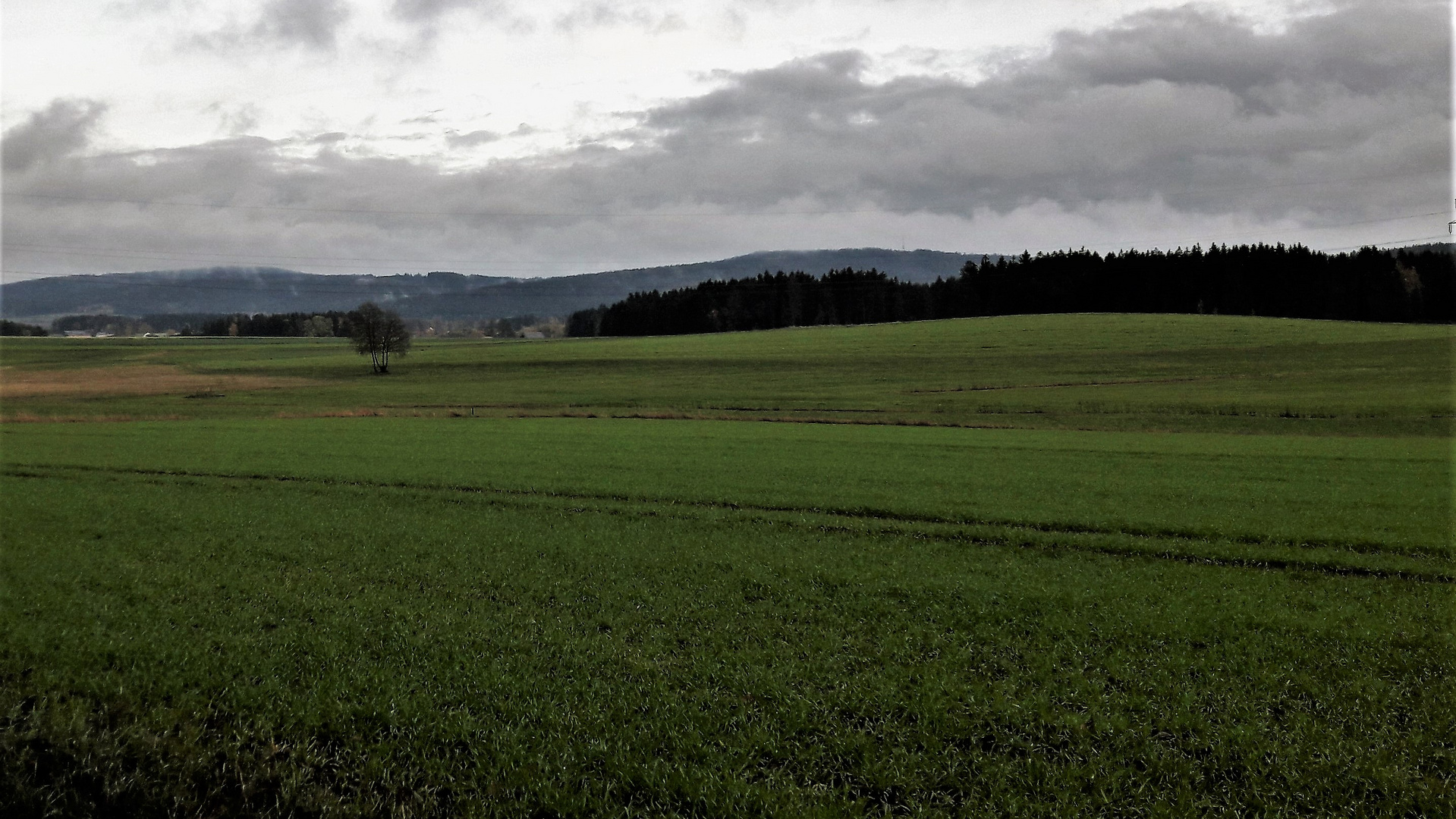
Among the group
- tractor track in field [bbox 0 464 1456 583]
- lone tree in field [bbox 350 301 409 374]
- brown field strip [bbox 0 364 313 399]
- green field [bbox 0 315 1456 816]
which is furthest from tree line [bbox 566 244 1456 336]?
tractor track in field [bbox 0 464 1456 583]

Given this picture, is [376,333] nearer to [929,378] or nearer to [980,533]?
[929,378]

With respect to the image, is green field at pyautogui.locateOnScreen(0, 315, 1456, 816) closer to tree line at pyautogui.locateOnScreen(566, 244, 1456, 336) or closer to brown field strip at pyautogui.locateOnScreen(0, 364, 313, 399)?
brown field strip at pyautogui.locateOnScreen(0, 364, 313, 399)

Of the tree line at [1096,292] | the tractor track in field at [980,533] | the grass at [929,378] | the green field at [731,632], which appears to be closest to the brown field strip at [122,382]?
the grass at [929,378]

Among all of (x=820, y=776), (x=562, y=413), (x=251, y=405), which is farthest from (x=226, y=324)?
(x=820, y=776)

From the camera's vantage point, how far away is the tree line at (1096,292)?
124m

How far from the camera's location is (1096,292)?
144000 mm

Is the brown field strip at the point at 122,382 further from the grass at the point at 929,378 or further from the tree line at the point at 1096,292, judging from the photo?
the tree line at the point at 1096,292

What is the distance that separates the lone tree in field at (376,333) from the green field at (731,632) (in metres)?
65.2

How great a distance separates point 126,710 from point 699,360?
8434 centimetres

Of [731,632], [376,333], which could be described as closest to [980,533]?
[731,632]

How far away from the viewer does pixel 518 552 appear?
16.2m

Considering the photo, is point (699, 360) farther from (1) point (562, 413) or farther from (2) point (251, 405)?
(2) point (251, 405)

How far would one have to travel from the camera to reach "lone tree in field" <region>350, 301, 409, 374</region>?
9644 centimetres

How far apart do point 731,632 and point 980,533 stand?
8.65 metres
